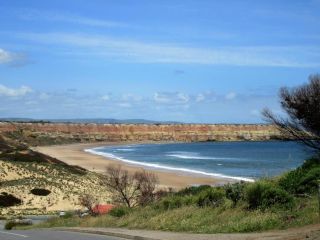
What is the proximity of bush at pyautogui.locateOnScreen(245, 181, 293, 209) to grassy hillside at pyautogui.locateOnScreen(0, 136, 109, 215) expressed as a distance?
33.9 metres

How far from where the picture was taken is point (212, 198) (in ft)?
66.3

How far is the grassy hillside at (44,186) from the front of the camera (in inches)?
2046

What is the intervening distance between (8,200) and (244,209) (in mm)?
40066

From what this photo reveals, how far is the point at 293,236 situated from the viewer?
42.2 feet

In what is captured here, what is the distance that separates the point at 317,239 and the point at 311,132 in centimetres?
1288

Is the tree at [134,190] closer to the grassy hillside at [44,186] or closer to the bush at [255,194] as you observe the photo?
the grassy hillside at [44,186]

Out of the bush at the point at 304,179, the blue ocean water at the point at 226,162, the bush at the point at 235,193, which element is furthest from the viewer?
the blue ocean water at the point at 226,162

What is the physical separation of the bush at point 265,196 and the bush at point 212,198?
6.08ft

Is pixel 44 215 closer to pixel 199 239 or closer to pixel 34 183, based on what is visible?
pixel 34 183

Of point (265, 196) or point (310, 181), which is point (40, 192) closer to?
point (310, 181)

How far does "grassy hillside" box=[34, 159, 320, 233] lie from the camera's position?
50.9 feet

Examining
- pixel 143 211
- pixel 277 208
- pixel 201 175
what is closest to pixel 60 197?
pixel 201 175

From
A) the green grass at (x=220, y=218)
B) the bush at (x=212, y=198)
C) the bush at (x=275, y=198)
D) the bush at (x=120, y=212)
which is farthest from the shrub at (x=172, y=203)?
the bush at (x=275, y=198)

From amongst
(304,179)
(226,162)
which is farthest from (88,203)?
(226,162)
